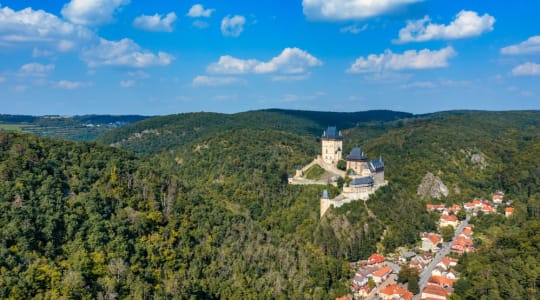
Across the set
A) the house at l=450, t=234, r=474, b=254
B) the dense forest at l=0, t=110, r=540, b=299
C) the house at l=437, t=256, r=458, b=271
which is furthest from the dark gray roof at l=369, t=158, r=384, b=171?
the house at l=437, t=256, r=458, b=271

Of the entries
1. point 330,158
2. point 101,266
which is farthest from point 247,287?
point 330,158

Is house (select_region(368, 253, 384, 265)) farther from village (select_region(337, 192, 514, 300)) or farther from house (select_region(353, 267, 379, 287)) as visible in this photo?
house (select_region(353, 267, 379, 287))

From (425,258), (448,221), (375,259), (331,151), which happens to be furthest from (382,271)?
(331,151)

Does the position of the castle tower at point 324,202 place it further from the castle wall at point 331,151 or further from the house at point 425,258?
the house at point 425,258

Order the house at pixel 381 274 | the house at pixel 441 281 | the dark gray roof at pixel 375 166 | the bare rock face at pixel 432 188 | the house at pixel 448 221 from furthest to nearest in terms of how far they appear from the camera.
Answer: the bare rock face at pixel 432 188
the house at pixel 448 221
the dark gray roof at pixel 375 166
the house at pixel 381 274
the house at pixel 441 281

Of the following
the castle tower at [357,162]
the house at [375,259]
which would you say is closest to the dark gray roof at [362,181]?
the castle tower at [357,162]

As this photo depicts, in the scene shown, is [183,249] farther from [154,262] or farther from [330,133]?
[330,133]
